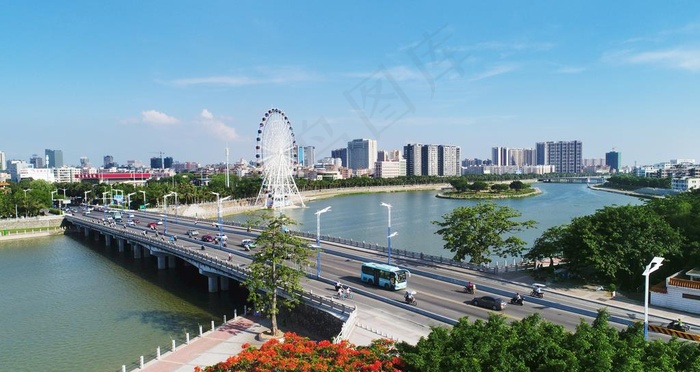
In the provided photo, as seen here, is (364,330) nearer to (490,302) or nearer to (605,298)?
(490,302)

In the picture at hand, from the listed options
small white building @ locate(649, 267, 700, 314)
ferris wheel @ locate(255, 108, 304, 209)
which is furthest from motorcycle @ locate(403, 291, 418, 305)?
ferris wheel @ locate(255, 108, 304, 209)

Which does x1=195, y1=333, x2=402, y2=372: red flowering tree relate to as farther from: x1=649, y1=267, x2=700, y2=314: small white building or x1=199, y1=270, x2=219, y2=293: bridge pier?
x1=199, y1=270, x2=219, y2=293: bridge pier

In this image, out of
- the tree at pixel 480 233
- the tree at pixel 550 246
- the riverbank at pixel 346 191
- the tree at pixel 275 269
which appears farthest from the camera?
the riverbank at pixel 346 191

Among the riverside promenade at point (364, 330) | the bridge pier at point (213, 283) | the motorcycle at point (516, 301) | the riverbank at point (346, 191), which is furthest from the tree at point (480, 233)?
the riverbank at point (346, 191)

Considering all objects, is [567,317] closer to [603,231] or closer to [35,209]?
[603,231]

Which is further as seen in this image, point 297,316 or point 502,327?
point 297,316

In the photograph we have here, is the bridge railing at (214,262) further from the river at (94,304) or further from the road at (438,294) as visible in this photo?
the river at (94,304)

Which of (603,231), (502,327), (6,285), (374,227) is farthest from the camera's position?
(374,227)

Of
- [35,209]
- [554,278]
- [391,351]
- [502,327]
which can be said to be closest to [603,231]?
[554,278]
